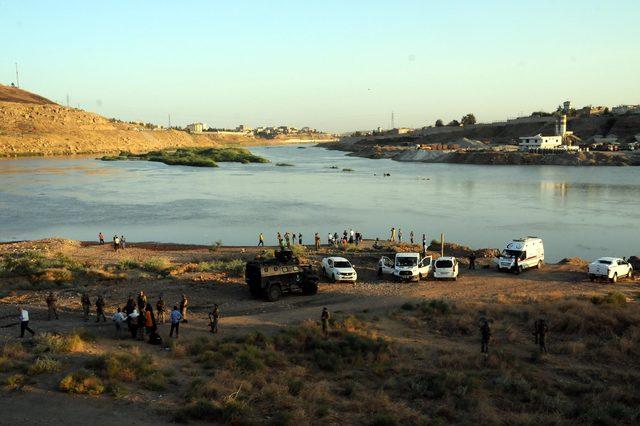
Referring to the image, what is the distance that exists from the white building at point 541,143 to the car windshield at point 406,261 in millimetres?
127815

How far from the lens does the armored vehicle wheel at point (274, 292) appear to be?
2189 cm

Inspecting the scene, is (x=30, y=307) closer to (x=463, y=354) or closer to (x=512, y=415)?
(x=463, y=354)

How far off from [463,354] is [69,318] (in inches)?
490

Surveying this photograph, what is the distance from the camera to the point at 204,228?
152ft

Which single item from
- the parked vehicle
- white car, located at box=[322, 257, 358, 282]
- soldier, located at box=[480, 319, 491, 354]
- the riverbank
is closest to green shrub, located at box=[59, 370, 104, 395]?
soldier, located at box=[480, 319, 491, 354]

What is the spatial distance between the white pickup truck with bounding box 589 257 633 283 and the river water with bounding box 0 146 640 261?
30.2 feet

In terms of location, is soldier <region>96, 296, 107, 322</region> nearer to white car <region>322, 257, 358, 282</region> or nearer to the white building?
white car <region>322, 257, 358, 282</region>

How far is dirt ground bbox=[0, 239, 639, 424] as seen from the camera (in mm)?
17000

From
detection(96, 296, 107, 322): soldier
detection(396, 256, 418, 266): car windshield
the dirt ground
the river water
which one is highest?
detection(96, 296, 107, 322): soldier

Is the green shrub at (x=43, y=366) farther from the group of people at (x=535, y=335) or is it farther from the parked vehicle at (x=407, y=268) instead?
the parked vehicle at (x=407, y=268)

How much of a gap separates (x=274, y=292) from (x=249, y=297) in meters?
1.29

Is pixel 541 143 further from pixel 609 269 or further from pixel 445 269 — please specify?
pixel 445 269

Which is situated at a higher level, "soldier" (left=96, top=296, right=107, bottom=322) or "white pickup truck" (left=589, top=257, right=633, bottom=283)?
"soldier" (left=96, top=296, right=107, bottom=322)

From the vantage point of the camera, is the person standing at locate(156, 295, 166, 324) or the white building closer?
the person standing at locate(156, 295, 166, 324)
